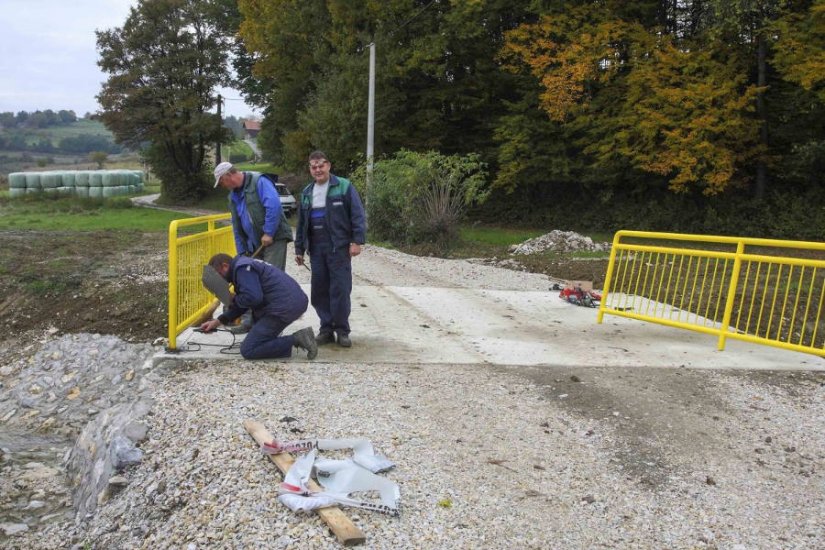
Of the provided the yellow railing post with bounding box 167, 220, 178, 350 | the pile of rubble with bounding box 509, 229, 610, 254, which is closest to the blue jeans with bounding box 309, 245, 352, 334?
the yellow railing post with bounding box 167, 220, 178, 350

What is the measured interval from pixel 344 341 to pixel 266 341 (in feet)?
2.91

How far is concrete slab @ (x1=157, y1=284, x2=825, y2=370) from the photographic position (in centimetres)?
623

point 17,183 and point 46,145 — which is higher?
point 46,145

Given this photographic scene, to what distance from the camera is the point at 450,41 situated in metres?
26.4

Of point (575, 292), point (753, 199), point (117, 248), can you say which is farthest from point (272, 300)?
point (753, 199)

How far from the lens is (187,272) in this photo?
22.1 ft

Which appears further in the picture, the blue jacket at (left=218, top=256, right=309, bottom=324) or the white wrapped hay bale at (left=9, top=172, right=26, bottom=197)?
the white wrapped hay bale at (left=9, top=172, right=26, bottom=197)

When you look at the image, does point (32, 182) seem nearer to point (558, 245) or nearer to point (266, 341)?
point (558, 245)

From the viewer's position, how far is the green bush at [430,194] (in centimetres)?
1568

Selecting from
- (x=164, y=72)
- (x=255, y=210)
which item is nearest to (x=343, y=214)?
(x=255, y=210)

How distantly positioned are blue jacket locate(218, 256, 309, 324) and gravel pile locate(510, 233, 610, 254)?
10.5 meters

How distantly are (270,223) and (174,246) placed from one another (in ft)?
3.04

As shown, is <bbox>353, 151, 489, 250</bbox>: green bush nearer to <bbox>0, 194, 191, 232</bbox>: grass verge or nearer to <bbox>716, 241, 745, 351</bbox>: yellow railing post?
<bbox>716, 241, 745, 351</bbox>: yellow railing post

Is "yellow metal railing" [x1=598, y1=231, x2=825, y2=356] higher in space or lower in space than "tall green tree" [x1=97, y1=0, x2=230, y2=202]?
lower
